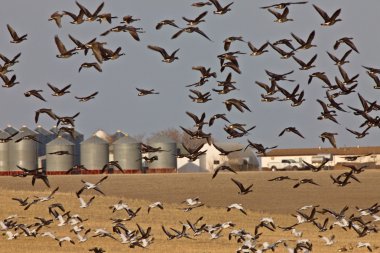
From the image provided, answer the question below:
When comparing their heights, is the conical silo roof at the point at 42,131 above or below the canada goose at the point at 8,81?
above

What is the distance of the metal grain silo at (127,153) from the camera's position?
6097 inches

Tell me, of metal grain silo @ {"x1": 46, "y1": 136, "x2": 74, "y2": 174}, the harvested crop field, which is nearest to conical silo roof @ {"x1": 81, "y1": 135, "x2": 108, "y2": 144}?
metal grain silo @ {"x1": 46, "y1": 136, "x2": 74, "y2": 174}

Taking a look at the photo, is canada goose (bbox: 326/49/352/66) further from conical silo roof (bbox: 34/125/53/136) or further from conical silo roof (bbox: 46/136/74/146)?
conical silo roof (bbox: 34/125/53/136)

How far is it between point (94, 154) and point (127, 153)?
191 inches

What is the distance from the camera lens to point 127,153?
15600cm

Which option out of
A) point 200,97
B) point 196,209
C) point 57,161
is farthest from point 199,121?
point 57,161

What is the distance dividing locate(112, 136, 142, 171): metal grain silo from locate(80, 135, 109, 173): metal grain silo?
5.13 ft

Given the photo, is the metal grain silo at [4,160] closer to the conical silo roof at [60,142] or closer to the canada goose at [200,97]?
the conical silo roof at [60,142]

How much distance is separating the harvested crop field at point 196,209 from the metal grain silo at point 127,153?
61.9 ft

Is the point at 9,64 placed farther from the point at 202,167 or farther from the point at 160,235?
the point at 202,167

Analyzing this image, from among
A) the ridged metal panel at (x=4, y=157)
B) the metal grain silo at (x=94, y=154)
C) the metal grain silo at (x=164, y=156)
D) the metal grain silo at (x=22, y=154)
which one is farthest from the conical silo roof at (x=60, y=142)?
the metal grain silo at (x=164, y=156)

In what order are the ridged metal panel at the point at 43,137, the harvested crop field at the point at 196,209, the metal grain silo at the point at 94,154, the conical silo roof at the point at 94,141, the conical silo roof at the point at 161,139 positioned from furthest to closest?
1. the ridged metal panel at the point at 43,137
2. the conical silo roof at the point at 94,141
3. the conical silo roof at the point at 161,139
4. the metal grain silo at the point at 94,154
5. the harvested crop field at the point at 196,209

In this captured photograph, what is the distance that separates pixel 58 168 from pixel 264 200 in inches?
2319

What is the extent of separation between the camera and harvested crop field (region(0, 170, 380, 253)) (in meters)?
52.2
